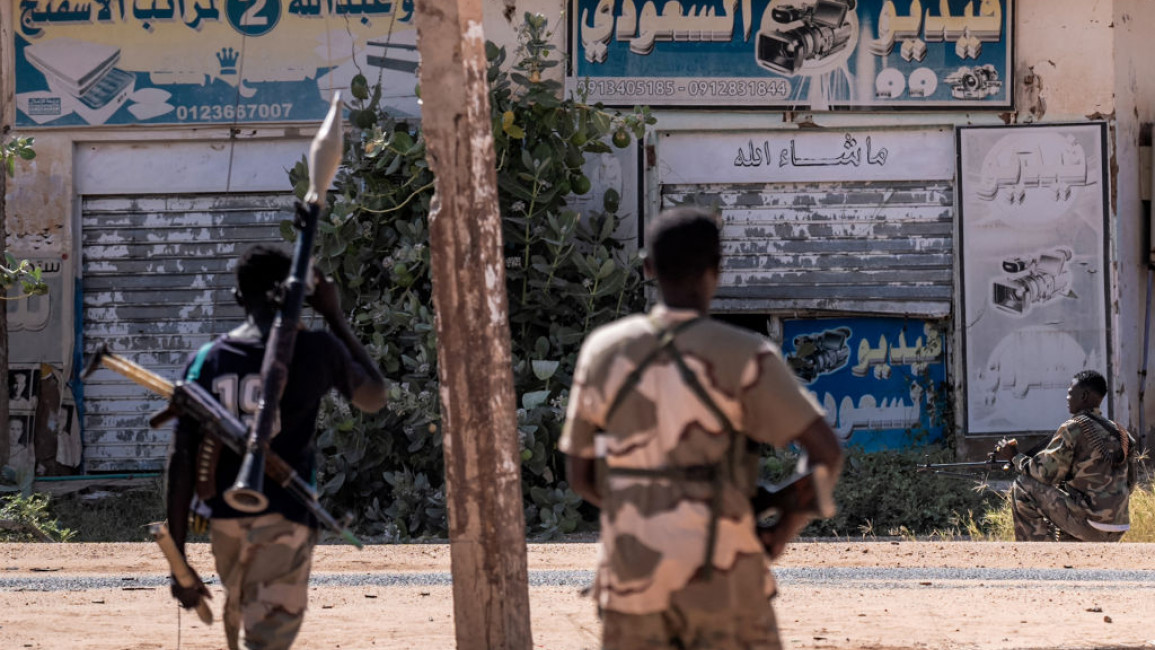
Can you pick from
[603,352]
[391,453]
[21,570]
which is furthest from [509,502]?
[391,453]

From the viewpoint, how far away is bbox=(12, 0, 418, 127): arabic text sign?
13.1 m

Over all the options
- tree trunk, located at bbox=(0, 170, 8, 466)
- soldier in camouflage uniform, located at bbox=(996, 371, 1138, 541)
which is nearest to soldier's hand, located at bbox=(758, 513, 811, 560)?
soldier in camouflage uniform, located at bbox=(996, 371, 1138, 541)

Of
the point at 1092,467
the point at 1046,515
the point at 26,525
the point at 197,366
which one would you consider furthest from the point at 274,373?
the point at 26,525

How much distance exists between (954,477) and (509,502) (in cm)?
820

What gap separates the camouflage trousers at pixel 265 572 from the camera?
12.5ft

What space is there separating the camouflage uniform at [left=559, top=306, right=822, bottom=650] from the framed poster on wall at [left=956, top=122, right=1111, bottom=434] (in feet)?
33.7

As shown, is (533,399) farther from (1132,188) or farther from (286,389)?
(286,389)

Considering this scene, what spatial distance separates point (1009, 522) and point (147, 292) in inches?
314

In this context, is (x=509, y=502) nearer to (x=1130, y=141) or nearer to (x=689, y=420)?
(x=689, y=420)

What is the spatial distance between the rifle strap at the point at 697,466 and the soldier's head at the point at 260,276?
131 cm

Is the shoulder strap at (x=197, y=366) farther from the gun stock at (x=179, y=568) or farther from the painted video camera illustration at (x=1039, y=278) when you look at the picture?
the painted video camera illustration at (x=1039, y=278)

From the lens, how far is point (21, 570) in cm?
810

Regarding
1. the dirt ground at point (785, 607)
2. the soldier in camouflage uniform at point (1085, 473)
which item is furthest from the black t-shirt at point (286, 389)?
the soldier in camouflage uniform at point (1085, 473)

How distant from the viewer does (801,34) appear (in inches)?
513
